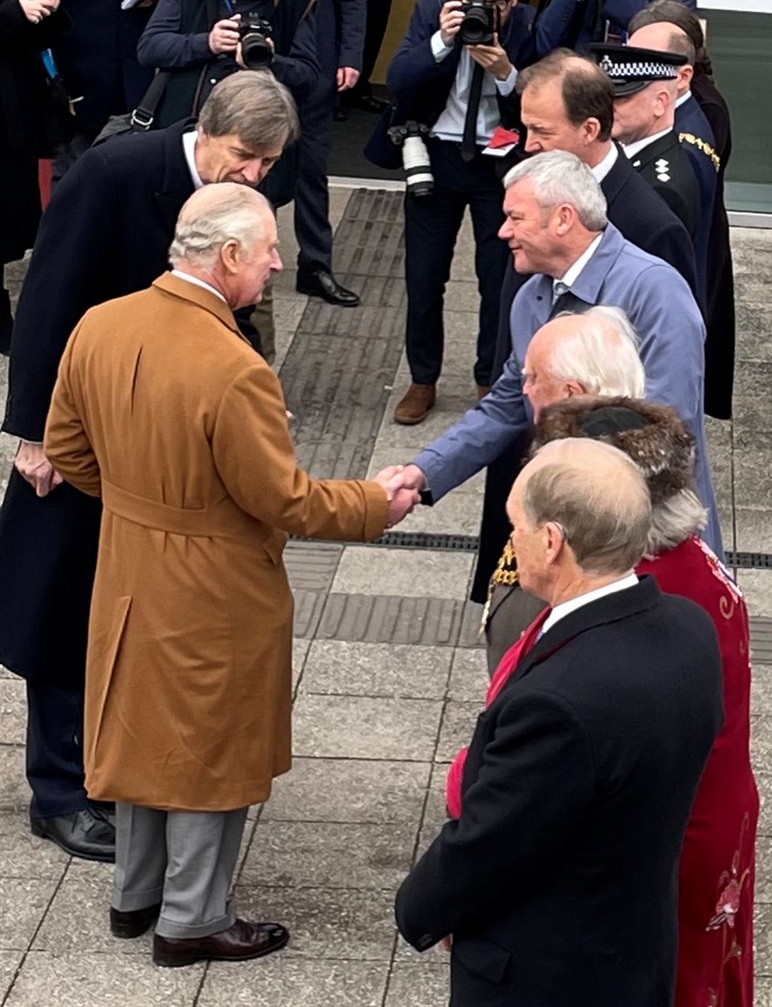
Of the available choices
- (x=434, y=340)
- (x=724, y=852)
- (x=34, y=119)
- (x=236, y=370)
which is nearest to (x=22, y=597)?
(x=236, y=370)

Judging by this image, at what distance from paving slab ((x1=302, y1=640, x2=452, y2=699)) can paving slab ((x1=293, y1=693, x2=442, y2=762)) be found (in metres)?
0.06

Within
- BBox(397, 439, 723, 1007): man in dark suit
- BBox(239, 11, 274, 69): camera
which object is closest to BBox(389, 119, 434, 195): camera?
BBox(239, 11, 274, 69): camera

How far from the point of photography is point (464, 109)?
711 centimetres

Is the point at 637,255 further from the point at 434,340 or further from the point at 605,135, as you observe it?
the point at 434,340

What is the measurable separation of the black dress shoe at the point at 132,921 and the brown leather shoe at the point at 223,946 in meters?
0.09

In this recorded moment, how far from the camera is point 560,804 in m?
2.66

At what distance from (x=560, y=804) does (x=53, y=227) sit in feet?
7.97

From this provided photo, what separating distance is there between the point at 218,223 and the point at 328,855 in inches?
71.2

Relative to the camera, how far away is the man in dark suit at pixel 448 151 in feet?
22.9

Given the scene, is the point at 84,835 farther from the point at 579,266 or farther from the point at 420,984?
the point at 579,266

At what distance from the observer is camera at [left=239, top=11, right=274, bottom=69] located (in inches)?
263

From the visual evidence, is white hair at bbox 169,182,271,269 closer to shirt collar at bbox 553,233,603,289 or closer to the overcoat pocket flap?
shirt collar at bbox 553,233,603,289

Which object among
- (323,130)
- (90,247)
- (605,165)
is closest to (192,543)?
Answer: (90,247)

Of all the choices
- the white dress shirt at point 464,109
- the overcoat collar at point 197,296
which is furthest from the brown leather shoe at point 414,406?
the overcoat collar at point 197,296
